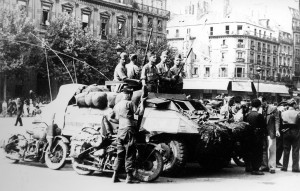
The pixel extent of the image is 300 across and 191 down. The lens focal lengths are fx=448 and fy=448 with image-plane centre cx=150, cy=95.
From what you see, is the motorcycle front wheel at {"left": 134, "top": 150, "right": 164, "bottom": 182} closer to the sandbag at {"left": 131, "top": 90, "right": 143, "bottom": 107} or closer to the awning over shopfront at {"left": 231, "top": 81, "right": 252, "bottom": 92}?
the sandbag at {"left": 131, "top": 90, "right": 143, "bottom": 107}

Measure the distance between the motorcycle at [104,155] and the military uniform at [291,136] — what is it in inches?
130

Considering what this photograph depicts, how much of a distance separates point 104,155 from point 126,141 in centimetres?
59

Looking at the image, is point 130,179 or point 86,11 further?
point 86,11

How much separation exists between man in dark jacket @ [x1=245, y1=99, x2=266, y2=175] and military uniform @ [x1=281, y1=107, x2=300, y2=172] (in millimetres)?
626

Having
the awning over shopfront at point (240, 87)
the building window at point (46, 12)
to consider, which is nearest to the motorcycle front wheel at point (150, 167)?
the building window at point (46, 12)

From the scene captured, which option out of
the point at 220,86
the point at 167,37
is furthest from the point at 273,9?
the point at 220,86

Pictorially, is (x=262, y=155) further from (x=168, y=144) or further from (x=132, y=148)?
(x=132, y=148)

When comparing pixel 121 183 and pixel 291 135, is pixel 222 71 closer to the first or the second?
pixel 291 135

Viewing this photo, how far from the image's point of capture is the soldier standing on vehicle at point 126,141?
7.33 metres

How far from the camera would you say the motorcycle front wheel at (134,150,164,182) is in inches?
293

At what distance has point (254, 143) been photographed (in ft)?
29.2

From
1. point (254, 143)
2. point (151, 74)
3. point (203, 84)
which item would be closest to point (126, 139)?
point (151, 74)

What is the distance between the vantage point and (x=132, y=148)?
24.2ft

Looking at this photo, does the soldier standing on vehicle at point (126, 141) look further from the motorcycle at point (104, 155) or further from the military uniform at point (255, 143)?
the military uniform at point (255, 143)
